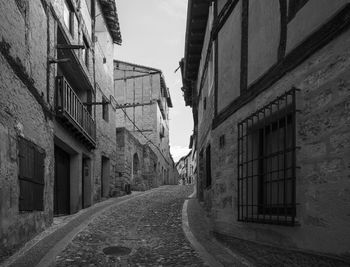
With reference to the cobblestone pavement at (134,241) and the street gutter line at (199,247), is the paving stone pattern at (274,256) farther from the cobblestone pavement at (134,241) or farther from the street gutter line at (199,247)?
the cobblestone pavement at (134,241)

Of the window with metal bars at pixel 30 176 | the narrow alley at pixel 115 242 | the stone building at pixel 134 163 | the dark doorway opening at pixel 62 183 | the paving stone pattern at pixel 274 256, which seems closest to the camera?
the paving stone pattern at pixel 274 256

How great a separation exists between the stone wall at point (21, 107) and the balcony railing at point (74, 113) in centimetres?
68

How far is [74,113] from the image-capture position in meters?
9.67

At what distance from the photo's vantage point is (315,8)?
12.0 feet

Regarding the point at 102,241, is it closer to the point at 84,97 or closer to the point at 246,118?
the point at 246,118

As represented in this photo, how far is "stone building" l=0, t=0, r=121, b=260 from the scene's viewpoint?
17.4 ft

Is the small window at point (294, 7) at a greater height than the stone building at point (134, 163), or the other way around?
the small window at point (294, 7)

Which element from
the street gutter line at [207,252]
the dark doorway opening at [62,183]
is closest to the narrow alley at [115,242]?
the street gutter line at [207,252]

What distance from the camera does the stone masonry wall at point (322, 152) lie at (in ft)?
10.5

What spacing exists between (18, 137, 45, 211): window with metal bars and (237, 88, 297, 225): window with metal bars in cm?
333

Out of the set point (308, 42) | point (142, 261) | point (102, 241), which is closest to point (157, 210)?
point (102, 241)

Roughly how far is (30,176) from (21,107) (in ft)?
3.99

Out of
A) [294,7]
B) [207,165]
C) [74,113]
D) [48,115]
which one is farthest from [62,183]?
[294,7]

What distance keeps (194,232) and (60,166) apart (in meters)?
4.23
